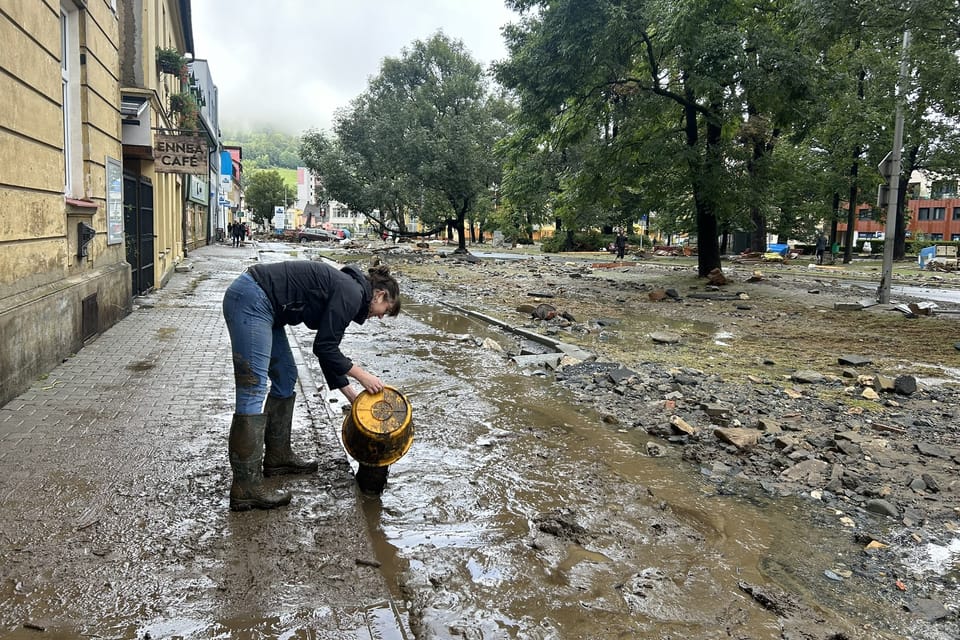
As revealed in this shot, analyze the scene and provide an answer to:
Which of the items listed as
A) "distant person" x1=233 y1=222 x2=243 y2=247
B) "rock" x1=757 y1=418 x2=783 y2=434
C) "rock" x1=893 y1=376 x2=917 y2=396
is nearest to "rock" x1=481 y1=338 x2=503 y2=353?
"rock" x1=757 y1=418 x2=783 y2=434

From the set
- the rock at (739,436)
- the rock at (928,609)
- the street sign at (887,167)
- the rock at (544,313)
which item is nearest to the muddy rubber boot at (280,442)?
the rock at (739,436)

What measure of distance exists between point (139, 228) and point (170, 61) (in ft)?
17.2

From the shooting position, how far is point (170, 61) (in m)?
16.4

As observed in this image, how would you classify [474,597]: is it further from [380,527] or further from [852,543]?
[852,543]

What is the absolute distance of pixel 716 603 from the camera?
3.08 meters

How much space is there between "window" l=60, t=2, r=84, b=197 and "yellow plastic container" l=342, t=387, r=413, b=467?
22.3ft

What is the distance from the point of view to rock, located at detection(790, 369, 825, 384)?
7405 mm

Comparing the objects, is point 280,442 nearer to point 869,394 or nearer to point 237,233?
point 869,394

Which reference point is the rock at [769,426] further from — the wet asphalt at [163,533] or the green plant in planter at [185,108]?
the green plant in planter at [185,108]

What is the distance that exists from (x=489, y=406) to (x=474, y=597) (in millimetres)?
3424

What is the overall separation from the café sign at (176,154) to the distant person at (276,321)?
11.2 metres

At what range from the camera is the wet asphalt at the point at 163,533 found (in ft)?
9.36

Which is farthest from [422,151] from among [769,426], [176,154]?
[769,426]

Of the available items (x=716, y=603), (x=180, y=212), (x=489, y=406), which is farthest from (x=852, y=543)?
(x=180, y=212)
